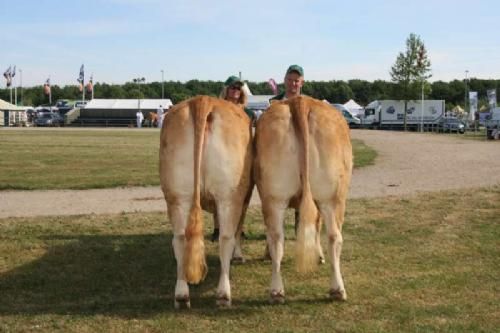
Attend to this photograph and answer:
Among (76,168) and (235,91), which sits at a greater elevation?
(235,91)

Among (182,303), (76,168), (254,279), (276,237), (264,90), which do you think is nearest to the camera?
Answer: (182,303)

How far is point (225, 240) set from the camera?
227 inches

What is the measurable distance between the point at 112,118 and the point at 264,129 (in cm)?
7990

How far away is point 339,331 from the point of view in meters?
5.06

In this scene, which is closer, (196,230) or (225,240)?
(196,230)

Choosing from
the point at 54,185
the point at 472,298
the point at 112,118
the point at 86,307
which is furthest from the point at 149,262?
the point at 112,118

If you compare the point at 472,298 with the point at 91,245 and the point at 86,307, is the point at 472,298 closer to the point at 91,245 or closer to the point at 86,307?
the point at 86,307

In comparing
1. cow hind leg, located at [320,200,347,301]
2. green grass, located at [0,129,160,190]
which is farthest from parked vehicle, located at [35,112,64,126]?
cow hind leg, located at [320,200,347,301]

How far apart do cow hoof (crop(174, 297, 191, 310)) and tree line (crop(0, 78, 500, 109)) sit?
356 feet

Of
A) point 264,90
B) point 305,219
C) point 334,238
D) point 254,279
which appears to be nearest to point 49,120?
point 264,90

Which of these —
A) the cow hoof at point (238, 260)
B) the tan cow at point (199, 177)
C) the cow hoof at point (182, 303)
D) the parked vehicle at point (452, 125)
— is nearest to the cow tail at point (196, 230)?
the tan cow at point (199, 177)

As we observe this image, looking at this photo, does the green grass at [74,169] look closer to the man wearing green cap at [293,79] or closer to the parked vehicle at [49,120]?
the man wearing green cap at [293,79]

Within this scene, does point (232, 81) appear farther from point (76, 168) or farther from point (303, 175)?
point (76, 168)

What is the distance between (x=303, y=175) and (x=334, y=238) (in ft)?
2.43
